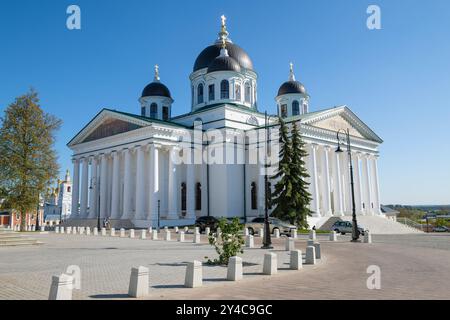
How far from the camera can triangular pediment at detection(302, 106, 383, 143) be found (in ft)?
156

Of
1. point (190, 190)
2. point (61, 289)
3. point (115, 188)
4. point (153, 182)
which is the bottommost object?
point (61, 289)

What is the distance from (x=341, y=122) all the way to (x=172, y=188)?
2448 centimetres

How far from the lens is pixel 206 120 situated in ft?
168

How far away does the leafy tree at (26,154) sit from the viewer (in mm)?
36875

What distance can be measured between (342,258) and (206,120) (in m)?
36.0

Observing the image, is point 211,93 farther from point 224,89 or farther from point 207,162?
point 207,162

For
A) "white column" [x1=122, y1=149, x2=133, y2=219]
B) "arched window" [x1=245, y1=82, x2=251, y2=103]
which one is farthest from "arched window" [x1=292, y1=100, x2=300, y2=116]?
"white column" [x1=122, y1=149, x2=133, y2=219]

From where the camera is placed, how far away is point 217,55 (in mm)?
57344

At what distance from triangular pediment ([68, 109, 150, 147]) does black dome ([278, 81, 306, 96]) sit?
24.5 meters

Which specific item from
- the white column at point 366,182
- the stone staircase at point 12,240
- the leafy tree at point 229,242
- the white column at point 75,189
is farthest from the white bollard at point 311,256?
the white column at point 75,189

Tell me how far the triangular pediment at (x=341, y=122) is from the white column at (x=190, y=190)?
49.0 feet

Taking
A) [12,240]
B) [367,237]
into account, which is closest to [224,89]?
[367,237]

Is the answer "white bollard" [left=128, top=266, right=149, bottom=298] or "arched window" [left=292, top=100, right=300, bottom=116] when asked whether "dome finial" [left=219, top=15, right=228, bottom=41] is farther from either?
"white bollard" [left=128, top=266, right=149, bottom=298]

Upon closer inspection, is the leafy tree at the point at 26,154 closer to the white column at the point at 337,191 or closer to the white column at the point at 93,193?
the white column at the point at 93,193
